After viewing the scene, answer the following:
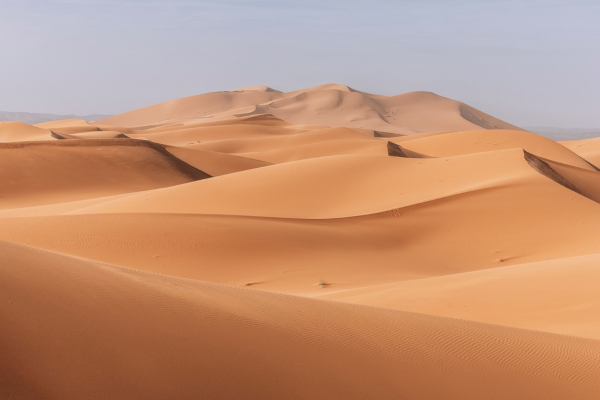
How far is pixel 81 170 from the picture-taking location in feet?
78.7

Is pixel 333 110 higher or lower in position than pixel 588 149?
higher

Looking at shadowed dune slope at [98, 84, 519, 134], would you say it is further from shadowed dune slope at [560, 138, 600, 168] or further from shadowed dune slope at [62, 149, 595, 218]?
shadowed dune slope at [62, 149, 595, 218]

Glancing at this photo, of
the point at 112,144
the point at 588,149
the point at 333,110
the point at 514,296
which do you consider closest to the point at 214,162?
the point at 112,144

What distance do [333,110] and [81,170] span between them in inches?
3370

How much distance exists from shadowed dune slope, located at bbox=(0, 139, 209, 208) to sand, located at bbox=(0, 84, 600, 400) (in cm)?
9

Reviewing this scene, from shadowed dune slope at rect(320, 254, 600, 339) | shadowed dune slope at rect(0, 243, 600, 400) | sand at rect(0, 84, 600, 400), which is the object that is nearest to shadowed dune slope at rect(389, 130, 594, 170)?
sand at rect(0, 84, 600, 400)

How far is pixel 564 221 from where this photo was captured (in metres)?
13.2

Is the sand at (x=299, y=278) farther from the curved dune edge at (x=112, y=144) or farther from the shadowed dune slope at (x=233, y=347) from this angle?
the curved dune edge at (x=112, y=144)

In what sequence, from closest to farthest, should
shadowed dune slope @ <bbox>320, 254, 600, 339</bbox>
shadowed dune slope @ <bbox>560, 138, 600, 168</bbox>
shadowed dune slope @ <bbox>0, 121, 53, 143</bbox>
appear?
shadowed dune slope @ <bbox>320, 254, 600, 339</bbox>, shadowed dune slope @ <bbox>0, 121, 53, 143</bbox>, shadowed dune slope @ <bbox>560, 138, 600, 168</bbox>

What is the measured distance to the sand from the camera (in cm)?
317

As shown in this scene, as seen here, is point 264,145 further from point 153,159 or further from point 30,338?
Result: point 30,338

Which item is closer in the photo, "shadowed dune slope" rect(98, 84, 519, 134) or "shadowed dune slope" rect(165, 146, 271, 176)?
"shadowed dune slope" rect(165, 146, 271, 176)

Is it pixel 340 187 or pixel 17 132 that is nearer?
pixel 340 187

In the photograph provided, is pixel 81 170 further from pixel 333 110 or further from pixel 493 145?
pixel 333 110
